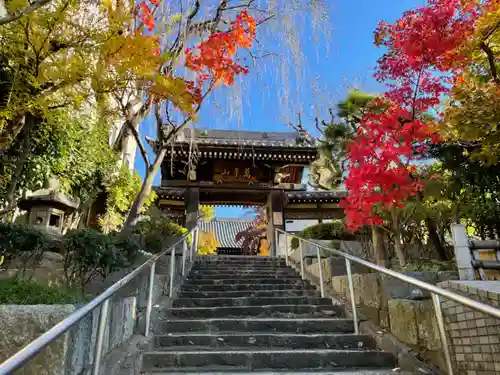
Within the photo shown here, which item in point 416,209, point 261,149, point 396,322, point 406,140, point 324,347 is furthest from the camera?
point 261,149

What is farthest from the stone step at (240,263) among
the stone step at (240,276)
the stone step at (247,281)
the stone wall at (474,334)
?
the stone wall at (474,334)

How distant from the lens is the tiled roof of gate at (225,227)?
23.3 meters

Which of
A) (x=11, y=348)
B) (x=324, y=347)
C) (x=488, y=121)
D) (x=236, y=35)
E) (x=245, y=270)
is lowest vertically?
(x=324, y=347)

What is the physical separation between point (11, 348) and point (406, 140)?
21.6 feet

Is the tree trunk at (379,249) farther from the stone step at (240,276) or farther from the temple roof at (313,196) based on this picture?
the temple roof at (313,196)

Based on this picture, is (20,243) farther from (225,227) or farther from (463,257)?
(225,227)

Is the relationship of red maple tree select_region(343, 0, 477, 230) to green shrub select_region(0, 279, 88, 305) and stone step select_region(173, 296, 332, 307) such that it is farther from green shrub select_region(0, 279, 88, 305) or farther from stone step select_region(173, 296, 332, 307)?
green shrub select_region(0, 279, 88, 305)

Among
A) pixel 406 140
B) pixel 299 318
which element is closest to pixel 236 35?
pixel 406 140

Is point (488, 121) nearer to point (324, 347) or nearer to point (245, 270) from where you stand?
point (324, 347)

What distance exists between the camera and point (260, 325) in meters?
4.14

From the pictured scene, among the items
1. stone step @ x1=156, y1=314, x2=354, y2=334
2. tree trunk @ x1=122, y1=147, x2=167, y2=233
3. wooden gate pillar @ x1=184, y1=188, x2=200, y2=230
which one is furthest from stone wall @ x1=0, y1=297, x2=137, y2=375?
wooden gate pillar @ x1=184, y1=188, x2=200, y2=230

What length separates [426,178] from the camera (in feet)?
24.0

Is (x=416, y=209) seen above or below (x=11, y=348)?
above

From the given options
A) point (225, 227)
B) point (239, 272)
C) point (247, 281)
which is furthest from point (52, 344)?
point (225, 227)
